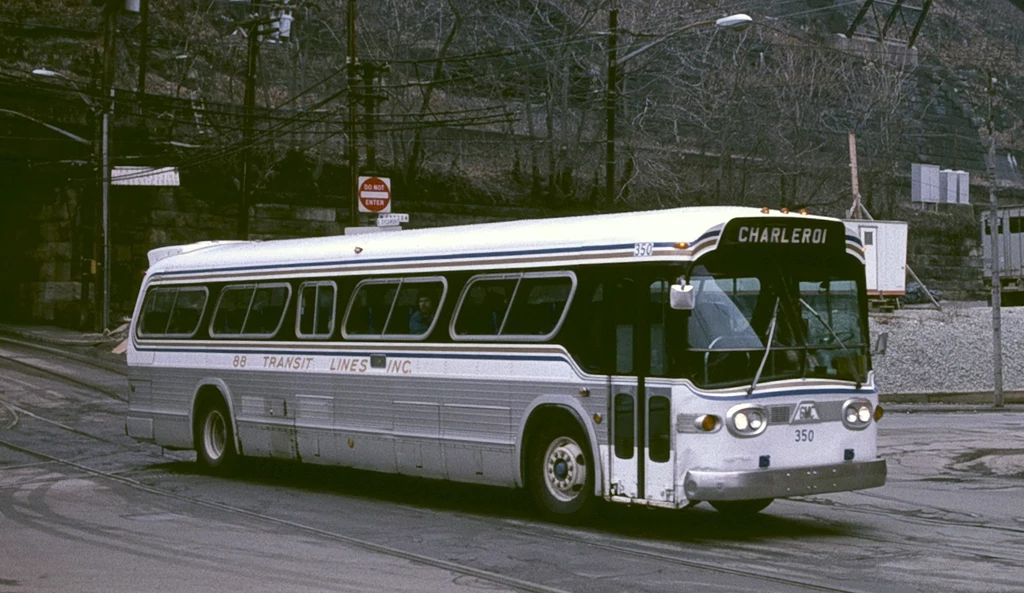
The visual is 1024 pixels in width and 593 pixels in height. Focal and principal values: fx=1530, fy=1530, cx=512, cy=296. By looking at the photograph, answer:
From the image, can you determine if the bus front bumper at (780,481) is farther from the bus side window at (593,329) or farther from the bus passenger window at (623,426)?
the bus side window at (593,329)

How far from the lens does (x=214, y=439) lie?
59.9 ft

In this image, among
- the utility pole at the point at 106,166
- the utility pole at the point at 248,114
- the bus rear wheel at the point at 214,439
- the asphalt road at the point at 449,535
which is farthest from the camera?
the utility pole at the point at 106,166

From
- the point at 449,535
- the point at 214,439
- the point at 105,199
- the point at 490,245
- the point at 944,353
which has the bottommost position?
the point at 449,535

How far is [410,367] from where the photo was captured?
14.8 meters

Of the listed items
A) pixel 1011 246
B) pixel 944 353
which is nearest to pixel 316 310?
pixel 944 353

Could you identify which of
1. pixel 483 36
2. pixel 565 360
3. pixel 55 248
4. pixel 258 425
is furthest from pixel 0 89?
pixel 565 360

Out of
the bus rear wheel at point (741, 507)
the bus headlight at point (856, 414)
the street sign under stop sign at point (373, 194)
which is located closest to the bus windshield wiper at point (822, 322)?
the bus headlight at point (856, 414)

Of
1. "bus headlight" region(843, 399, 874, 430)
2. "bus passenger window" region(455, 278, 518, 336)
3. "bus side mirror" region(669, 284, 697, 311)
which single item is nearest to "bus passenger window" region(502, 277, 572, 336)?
"bus passenger window" region(455, 278, 518, 336)

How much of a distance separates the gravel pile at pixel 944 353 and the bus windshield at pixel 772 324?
21.4 meters

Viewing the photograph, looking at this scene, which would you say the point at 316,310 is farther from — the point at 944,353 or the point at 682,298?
the point at 944,353

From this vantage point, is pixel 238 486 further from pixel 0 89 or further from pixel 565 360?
pixel 0 89

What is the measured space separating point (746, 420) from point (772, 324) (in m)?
0.86

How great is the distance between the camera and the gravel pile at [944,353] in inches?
1416

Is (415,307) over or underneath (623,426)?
over
